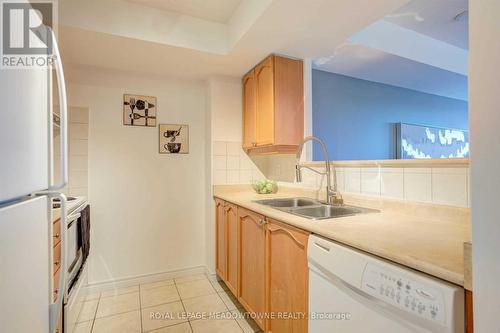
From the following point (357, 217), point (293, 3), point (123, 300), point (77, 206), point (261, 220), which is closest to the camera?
point (357, 217)

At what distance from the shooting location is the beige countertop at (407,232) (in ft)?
2.41

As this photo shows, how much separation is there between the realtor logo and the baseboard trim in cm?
215

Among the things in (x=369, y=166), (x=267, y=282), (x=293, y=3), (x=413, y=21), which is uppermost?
(x=413, y=21)

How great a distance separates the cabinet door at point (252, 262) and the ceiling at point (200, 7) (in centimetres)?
151

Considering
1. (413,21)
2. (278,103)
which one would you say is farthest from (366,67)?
(278,103)

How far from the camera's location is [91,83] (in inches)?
91.2

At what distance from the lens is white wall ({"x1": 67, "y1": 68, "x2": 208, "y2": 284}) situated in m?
2.33

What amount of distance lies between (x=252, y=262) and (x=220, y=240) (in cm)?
72

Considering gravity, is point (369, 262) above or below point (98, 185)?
below

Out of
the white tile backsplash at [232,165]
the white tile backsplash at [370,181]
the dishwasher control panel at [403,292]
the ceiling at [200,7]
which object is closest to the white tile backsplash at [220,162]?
the white tile backsplash at [232,165]

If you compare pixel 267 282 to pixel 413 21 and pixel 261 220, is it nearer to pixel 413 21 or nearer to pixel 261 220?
pixel 261 220

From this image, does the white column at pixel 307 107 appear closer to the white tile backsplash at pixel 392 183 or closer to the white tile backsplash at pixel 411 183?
the white tile backsplash at pixel 411 183

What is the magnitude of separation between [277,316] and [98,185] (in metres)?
1.91

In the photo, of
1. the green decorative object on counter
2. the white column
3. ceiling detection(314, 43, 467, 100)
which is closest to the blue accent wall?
ceiling detection(314, 43, 467, 100)
